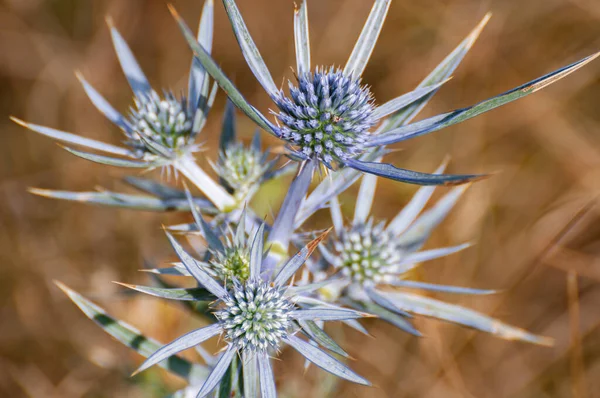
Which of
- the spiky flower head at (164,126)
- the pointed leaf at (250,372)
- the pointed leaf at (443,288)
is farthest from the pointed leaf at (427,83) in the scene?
the pointed leaf at (250,372)

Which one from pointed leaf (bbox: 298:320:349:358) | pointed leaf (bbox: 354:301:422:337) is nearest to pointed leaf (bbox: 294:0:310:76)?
pointed leaf (bbox: 298:320:349:358)

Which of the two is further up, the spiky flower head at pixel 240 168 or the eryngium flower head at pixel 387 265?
the spiky flower head at pixel 240 168

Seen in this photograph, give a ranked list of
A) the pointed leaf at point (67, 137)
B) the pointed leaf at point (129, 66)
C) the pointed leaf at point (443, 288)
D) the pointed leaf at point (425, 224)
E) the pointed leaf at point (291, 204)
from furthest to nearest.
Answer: the pointed leaf at point (425, 224), the pointed leaf at point (129, 66), the pointed leaf at point (443, 288), the pointed leaf at point (67, 137), the pointed leaf at point (291, 204)

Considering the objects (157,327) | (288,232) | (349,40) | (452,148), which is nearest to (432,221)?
(288,232)

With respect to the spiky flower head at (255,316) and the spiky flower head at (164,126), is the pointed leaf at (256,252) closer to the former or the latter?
the spiky flower head at (255,316)

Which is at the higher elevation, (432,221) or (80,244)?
(432,221)

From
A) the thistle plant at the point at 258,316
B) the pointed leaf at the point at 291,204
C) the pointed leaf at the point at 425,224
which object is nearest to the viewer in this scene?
the thistle plant at the point at 258,316

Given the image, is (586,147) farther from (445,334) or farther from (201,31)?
(201,31)
